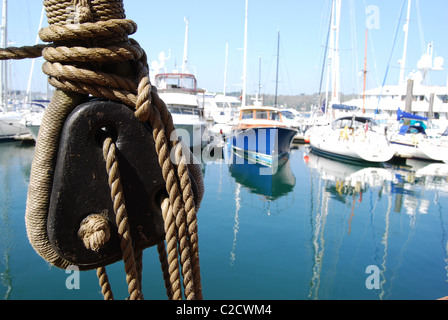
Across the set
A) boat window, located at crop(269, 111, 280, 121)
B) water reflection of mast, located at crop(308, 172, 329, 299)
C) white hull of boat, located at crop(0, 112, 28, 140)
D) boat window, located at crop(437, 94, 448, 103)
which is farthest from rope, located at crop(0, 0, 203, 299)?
boat window, located at crop(437, 94, 448, 103)

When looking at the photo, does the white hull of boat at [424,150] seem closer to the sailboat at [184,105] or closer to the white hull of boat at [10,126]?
the sailboat at [184,105]

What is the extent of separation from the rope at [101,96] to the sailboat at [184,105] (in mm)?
16998

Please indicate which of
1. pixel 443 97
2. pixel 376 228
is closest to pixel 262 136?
pixel 376 228

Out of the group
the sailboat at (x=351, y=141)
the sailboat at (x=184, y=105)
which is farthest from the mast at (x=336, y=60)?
the sailboat at (x=184, y=105)

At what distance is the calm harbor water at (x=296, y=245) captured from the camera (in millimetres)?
6188

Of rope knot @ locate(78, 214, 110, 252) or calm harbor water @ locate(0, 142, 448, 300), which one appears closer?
rope knot @ locate(78, 214, 110, 252)

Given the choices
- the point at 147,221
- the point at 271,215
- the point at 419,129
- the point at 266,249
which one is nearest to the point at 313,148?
the point at 419,129

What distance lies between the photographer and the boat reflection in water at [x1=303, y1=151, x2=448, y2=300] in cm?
685

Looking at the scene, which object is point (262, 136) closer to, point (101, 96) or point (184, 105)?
point (184, 105)

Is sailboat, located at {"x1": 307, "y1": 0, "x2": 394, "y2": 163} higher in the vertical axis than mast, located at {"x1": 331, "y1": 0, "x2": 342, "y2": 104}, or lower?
lower

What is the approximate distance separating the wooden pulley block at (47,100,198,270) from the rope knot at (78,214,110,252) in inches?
0.9

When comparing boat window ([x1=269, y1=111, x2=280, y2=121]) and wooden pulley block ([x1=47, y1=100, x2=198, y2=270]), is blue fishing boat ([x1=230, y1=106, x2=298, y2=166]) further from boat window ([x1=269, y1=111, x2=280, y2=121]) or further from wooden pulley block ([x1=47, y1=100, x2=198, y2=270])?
wooden pulley block ([x1=47, y1=100, x2=198, y2=270])

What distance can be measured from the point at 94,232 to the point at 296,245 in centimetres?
786

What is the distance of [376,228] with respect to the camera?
979 centimetres
